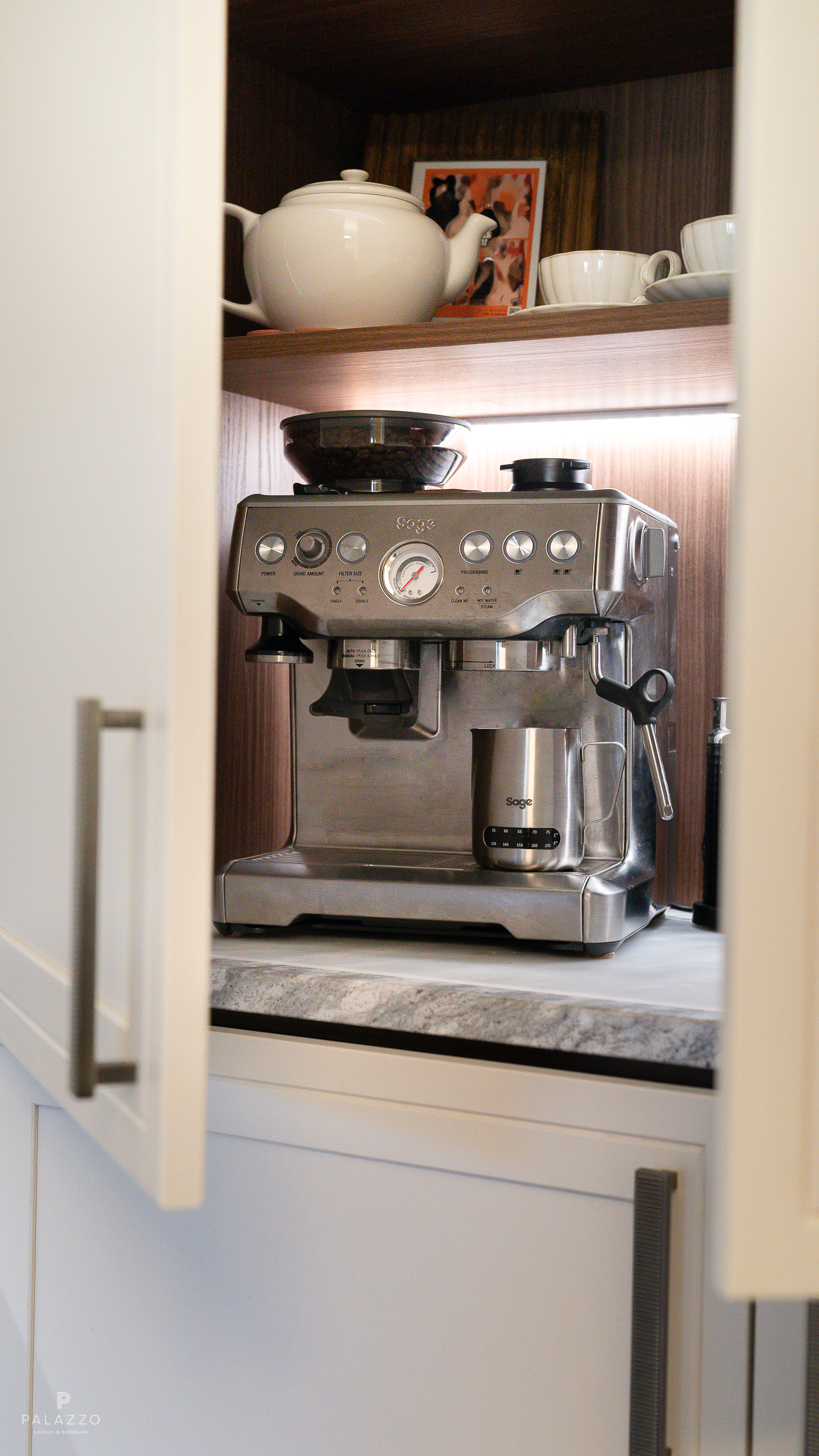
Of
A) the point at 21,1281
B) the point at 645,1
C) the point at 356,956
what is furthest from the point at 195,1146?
the point at 645,1

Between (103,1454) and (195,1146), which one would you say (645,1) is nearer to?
(195,1146)

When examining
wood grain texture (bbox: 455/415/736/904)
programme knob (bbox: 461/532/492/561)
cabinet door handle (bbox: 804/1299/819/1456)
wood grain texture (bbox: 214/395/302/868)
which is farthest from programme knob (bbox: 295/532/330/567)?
cabinet door handle (bbox: 804/1299/819/1456)

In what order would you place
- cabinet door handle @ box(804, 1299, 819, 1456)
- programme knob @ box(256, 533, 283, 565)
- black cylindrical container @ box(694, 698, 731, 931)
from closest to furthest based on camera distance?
cabinet door handle @ box(804, 1299, 819, 1456), programme knob @ box(256, 533, 283, 565), black cylindrical container @ box(694, 698, 731, 931)

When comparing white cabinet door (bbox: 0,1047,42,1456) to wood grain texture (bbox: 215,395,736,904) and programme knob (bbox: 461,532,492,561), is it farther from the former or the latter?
programme knob (bbox: 461,532,492,561)

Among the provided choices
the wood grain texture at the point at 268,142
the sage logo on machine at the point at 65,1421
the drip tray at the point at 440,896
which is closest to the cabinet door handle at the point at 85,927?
the drip tray at the point at 440,896

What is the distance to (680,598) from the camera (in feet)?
4.63

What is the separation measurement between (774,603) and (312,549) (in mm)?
622

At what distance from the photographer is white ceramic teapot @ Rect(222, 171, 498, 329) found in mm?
1135

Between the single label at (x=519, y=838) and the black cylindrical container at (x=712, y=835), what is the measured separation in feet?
0.73

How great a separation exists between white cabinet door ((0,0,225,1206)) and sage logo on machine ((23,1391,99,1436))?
38 centimetres

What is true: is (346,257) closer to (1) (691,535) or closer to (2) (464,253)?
(2) (464,253)

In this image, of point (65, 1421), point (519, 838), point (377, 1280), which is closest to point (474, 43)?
point (519, 838)

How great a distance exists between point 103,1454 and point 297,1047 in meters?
0.38

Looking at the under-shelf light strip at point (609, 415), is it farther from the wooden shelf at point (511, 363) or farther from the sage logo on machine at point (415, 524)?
the sage logo on machine at point (415, 524)
